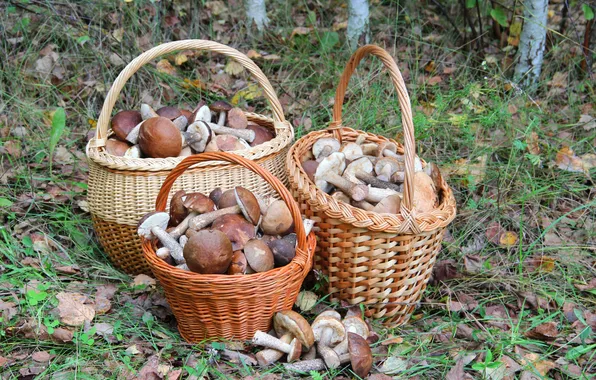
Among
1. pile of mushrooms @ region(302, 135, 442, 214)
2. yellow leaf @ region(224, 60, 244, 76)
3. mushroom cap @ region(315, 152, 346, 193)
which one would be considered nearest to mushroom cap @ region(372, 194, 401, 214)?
pile of mushrooms @ region(302, 135, 442, 214)

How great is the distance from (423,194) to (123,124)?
163 cm

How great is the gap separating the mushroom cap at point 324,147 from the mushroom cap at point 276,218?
27.2 inches

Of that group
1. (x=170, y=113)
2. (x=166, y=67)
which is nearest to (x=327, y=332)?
(x=170, y=113)

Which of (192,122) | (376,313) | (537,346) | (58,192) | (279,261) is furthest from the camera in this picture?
(58,192)

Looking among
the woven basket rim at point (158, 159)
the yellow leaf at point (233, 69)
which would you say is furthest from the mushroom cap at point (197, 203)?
the yellow leaf at point (233, 69)

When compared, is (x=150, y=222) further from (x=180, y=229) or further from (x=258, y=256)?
(x=258, y=256)

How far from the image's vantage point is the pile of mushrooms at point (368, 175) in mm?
2723

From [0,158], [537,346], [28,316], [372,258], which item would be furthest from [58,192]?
[537,346]

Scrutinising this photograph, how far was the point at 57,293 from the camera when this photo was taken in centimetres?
277

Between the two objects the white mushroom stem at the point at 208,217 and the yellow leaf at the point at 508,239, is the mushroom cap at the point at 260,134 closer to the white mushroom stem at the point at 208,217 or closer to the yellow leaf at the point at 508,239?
the white mushroom stem at the point at 208,217

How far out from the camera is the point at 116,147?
122 inches

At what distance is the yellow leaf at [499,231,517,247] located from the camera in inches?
130

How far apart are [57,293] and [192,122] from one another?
1.13 metres

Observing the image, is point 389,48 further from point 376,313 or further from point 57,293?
point 57,293
